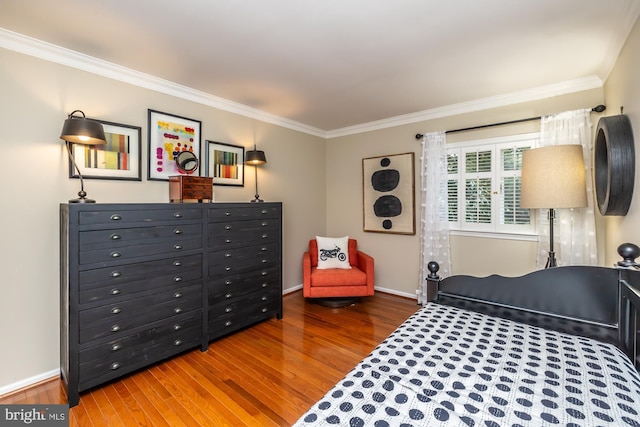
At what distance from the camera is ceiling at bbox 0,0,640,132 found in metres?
1.78

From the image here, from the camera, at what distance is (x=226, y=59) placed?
2.39 meters

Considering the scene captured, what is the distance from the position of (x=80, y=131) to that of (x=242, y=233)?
4.98 ft

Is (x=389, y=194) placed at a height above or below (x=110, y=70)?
below

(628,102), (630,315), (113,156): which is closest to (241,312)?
(113,156)

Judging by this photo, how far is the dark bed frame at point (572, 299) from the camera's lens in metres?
1.53

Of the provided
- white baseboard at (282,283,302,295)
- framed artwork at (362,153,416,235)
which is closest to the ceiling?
framed artwork at (362,153,416,235)

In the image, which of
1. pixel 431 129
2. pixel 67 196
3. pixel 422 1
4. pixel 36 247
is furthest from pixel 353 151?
pixel 36 247

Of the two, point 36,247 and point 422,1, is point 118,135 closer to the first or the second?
point 36,247

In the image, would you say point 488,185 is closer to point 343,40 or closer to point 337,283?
point 337,283

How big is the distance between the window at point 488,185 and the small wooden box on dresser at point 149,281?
245cm

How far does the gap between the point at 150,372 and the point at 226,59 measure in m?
2.63

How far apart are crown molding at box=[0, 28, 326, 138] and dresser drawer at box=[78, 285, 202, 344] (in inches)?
75.6

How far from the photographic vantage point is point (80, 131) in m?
2.07

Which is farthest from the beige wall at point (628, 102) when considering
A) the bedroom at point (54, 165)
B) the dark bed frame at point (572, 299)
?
the dark bed frame at point (572, 299)
